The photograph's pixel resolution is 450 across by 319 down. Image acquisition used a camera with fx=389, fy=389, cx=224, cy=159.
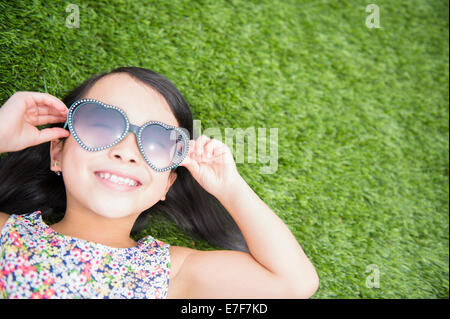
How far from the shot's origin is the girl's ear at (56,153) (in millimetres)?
2203

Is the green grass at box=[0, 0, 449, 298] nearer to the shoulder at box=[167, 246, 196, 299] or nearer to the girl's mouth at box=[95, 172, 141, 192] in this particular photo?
the shoulder at box=[167, 246, 196, 299]

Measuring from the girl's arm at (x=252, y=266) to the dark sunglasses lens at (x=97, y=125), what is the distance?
2.33 ft

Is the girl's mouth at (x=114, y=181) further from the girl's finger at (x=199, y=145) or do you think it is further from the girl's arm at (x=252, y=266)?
the girl's arm at (x=252, y=266)

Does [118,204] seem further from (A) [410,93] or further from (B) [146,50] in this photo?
(A) [410,93]

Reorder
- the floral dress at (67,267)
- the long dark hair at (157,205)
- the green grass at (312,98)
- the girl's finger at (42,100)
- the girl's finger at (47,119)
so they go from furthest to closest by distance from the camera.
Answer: the green grass at (312,98) < the long dark hair at (157,205) < the girl's finger at (47,119) < the girl's finger at (42,100) < the floral dress at (67,267)

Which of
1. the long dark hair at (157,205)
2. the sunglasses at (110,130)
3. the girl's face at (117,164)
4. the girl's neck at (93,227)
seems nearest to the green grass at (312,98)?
the long dark hair at (157,205)

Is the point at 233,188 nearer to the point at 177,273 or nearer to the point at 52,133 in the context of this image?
the point at 177,273

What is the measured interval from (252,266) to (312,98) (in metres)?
1.87

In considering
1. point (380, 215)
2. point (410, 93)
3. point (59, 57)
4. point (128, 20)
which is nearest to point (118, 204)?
point (59, 57)

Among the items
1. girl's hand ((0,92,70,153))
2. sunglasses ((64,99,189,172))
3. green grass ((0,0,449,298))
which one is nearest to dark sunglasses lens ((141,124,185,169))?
sunglasses ((64,99,189,172))

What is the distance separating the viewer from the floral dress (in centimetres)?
194

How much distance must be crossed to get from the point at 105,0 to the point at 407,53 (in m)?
2.98
